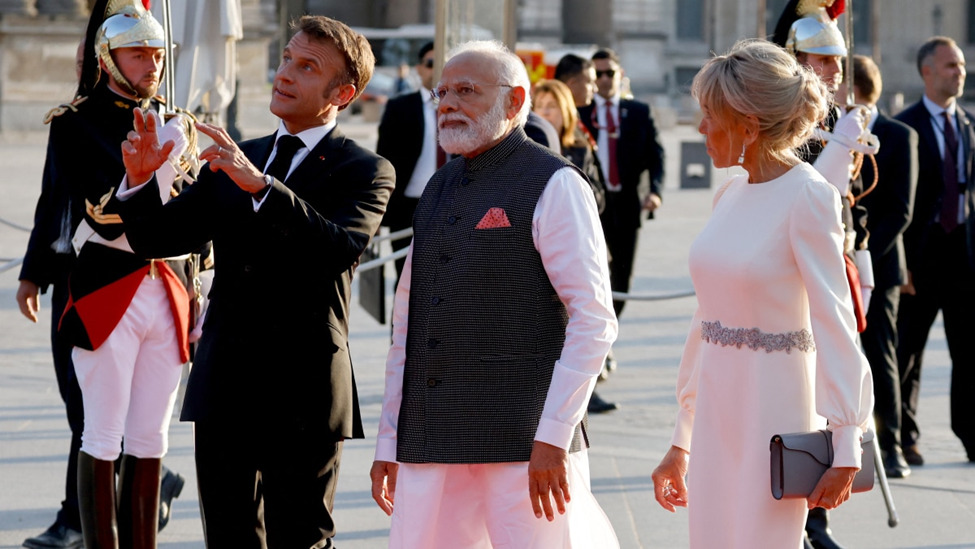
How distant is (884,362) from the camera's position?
681cm

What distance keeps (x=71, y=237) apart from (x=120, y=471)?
0.80 m

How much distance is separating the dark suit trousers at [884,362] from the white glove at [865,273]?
0.84m

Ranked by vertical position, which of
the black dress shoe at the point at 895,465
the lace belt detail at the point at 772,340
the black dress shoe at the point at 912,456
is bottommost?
the black dress shoe at the point at 912,456

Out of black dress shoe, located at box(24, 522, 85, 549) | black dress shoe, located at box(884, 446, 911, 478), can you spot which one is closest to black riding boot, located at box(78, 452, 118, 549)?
black dress shoe, located at box(24, 522, 85, 549)

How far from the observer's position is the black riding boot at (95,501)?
4.67m

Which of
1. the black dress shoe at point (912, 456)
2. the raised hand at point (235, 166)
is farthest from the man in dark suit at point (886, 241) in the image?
the raised hand at point (235, 166)

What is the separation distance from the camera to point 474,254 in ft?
11.9

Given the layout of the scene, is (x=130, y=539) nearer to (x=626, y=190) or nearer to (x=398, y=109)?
(x=398, y=109)

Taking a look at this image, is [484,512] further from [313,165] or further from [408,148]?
[408,148]

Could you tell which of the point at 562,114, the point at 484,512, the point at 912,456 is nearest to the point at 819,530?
the point at 912,456

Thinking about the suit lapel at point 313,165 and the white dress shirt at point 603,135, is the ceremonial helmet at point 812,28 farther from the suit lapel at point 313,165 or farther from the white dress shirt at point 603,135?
the white dress shirt at point 603,135

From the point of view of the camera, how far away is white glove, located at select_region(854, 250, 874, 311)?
5977 mm

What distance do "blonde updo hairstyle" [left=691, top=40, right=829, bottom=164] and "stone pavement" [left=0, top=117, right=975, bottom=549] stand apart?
257 cm

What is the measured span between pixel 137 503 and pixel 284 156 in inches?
54.5
